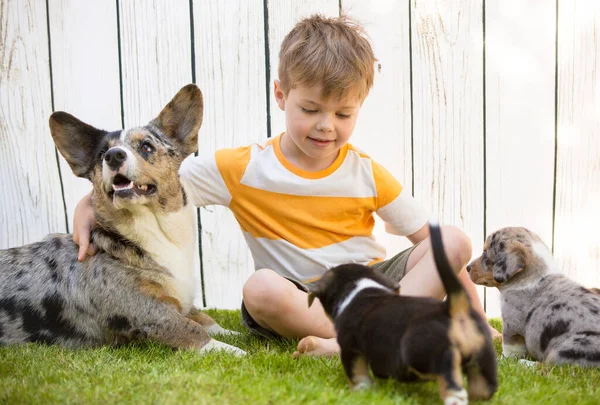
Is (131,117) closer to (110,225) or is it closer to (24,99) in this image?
(24,99)

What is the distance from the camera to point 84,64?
383 centimetres

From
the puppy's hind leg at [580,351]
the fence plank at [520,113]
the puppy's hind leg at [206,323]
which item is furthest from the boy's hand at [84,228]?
the fence plank at [520,113]

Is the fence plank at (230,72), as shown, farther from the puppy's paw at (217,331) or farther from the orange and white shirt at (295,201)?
the puppy's paw at (217,331)

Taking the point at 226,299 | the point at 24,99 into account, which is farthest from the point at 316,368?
the point at 24,99

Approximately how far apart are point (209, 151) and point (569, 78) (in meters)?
2.12

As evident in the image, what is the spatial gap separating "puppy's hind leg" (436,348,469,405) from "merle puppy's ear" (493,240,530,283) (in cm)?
118

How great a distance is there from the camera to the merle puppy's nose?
2.65 meters

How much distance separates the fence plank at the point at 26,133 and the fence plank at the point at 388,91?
5.85 feet

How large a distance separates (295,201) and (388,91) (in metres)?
1.06

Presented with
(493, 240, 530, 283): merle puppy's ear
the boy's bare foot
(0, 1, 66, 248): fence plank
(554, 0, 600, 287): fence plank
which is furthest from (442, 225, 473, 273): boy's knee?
(0, 1, 66, 248): fence plank

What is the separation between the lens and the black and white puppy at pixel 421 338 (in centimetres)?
165

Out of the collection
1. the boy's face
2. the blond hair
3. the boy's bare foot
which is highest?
the blond hair

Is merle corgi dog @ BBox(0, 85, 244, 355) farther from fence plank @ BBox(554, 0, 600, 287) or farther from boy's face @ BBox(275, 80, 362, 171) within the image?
fence plank @ BBox(554, 0, 600, 287)

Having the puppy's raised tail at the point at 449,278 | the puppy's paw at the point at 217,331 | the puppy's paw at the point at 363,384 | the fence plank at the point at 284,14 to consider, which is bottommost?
the puppy's paw at the point at 217,331
